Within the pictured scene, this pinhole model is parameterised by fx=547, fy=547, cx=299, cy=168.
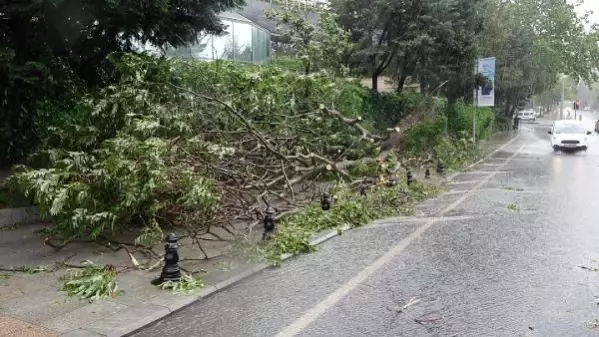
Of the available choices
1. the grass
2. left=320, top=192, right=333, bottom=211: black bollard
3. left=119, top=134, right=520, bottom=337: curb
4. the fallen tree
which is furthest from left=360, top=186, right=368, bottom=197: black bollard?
left=119, top=134, right=520, bottom=337: curb

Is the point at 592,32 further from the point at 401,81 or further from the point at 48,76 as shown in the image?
the point at 48,76

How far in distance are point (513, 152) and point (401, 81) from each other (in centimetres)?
772

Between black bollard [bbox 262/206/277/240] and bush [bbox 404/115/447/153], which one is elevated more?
bush [bbox 404/115/447/153]

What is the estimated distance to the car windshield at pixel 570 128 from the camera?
25.4 m

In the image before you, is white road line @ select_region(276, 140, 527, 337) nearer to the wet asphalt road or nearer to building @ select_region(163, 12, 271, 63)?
the wet asphalt road

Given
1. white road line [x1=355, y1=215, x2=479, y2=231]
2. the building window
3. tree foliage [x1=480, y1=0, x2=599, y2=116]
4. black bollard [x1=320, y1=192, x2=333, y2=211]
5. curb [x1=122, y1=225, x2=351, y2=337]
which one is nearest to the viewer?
curb [x1=122, y1=225, x2=351, y2=337]

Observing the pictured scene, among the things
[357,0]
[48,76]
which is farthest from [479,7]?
[48,76]

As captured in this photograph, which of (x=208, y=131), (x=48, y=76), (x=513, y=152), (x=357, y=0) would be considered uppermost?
(x=357, y=0)

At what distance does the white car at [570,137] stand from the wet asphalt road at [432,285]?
16.1 m

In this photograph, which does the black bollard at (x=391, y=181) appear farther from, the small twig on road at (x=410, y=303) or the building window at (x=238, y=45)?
the building window at (x=238, y=45)

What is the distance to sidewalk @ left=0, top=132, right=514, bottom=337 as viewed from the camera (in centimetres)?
481

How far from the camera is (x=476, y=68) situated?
76.4 feet

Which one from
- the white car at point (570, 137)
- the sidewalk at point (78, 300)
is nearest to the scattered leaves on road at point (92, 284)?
the sidewalk at point (78, 300)

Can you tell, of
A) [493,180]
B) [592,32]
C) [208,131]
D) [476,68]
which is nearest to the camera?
[208,131]
